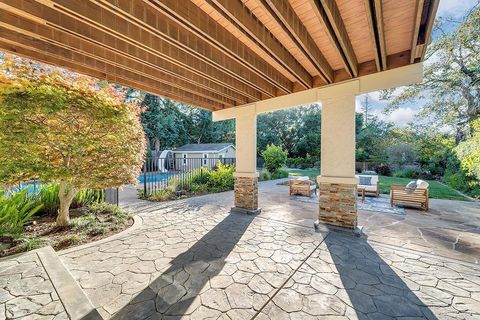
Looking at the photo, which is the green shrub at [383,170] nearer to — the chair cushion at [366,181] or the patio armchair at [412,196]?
the chair cushion at [366,181]

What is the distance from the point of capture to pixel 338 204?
445cm

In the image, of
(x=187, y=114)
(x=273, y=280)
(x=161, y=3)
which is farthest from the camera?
(x=187, y=114)

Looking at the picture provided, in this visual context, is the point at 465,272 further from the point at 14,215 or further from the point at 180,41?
the point at 14,215

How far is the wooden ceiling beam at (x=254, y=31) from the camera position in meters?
2.22

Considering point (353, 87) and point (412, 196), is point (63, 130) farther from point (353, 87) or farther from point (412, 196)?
point (412, 196)

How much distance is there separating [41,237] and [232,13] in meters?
5.30

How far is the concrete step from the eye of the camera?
201cm

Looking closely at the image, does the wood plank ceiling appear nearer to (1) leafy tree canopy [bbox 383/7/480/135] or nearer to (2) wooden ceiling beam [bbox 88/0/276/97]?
(2) wooden ceiling beam [bbox 88/0/276/97]

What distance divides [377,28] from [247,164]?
428 centimetres

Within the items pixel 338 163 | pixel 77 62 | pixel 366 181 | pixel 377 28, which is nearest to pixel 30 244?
pixel 77 62

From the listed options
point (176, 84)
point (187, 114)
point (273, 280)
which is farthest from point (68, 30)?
point (187, 114)

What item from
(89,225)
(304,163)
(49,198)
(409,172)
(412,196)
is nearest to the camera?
(89,225)

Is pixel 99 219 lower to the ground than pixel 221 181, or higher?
lower

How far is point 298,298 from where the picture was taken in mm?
2414
